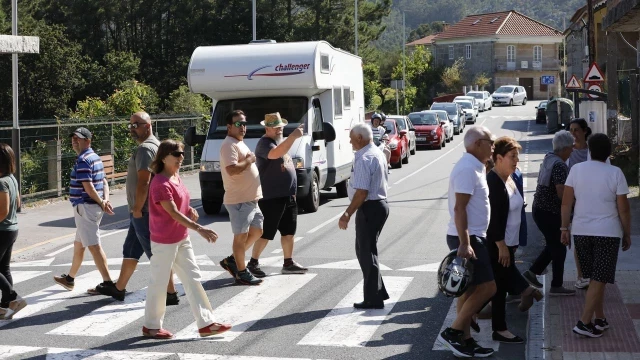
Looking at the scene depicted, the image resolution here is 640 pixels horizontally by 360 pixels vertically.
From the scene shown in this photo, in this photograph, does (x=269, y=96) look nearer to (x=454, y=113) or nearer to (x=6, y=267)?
(x=6, y=267)

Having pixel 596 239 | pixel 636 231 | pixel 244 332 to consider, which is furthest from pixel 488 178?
pixel 636 231

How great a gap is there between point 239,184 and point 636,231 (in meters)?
6.98

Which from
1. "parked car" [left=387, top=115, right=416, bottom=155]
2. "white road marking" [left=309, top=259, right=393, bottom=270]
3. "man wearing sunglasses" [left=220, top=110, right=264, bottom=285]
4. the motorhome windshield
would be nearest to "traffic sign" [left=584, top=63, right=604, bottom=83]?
"parked car" [left=387, top=115, right=416, bottom=155]

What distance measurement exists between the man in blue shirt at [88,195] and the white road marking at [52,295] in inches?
21.4

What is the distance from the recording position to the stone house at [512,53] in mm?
92812

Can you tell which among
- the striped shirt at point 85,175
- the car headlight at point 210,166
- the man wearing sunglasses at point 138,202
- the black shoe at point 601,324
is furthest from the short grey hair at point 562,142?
the car headlight at point 210,166

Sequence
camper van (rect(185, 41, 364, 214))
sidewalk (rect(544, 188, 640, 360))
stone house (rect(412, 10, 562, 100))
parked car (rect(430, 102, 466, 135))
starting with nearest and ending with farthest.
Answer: sidewalk (rect(544, 188, 640, 360)) < camper van (rect(185, 41, 364, 214)) < parked car (rect(430, 102, 466, 135)) < stone house (rect(412, 10, 562, 100))

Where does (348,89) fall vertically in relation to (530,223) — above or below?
above

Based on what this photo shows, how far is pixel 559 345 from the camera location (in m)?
7.70

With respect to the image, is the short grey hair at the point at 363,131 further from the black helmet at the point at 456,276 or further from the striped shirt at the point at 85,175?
the striped shirt at the point at 85,175

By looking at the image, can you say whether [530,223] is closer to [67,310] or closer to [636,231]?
[636,231]

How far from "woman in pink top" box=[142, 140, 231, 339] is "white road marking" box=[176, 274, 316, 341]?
236 millimetres

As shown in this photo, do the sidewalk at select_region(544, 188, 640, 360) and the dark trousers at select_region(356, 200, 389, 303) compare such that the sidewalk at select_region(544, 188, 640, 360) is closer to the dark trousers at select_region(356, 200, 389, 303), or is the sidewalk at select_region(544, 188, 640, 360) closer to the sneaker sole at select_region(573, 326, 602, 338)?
the sneaker sole at select_region(573, 326, 602, 338)

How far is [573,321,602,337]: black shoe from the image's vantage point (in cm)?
782
